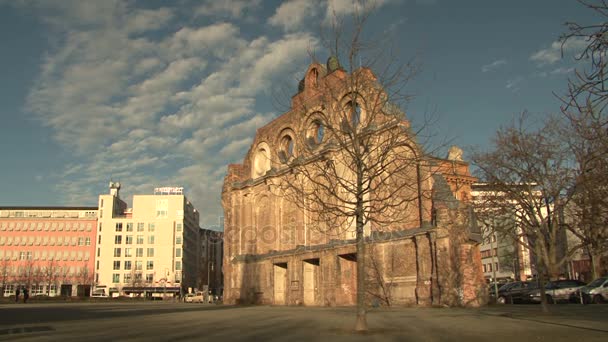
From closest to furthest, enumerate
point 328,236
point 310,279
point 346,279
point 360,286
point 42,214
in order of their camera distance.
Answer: point 360,286, point 346,279, point 328,236, point 310,279, point 42,214

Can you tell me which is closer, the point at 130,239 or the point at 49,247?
the point at 49,247

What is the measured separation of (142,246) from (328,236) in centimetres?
7076

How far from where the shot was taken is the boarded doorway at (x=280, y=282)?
1585 inches

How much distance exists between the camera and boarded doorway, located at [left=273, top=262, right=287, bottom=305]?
40.2m

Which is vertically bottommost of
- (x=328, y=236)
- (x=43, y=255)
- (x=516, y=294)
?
(x=516, y=294)

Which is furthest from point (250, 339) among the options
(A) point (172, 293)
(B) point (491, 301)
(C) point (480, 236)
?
(A) point (172, 293)

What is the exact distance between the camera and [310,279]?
37188 millimetres

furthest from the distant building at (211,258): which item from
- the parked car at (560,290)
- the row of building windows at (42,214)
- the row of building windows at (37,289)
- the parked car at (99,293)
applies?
the parked car at (560,290)

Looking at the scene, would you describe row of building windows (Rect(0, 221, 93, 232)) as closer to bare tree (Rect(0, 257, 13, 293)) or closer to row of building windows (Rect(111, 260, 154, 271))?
bare tree (Rect(0, 257, 13, 293))

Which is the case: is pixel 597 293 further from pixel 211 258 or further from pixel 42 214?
pixel 211 258

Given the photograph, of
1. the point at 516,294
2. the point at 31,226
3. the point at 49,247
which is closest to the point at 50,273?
the point at 49,247

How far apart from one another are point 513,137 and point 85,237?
290 ft

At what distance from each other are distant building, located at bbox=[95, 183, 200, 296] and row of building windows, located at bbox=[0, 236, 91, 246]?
5.03 m

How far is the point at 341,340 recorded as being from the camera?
1248 cm
